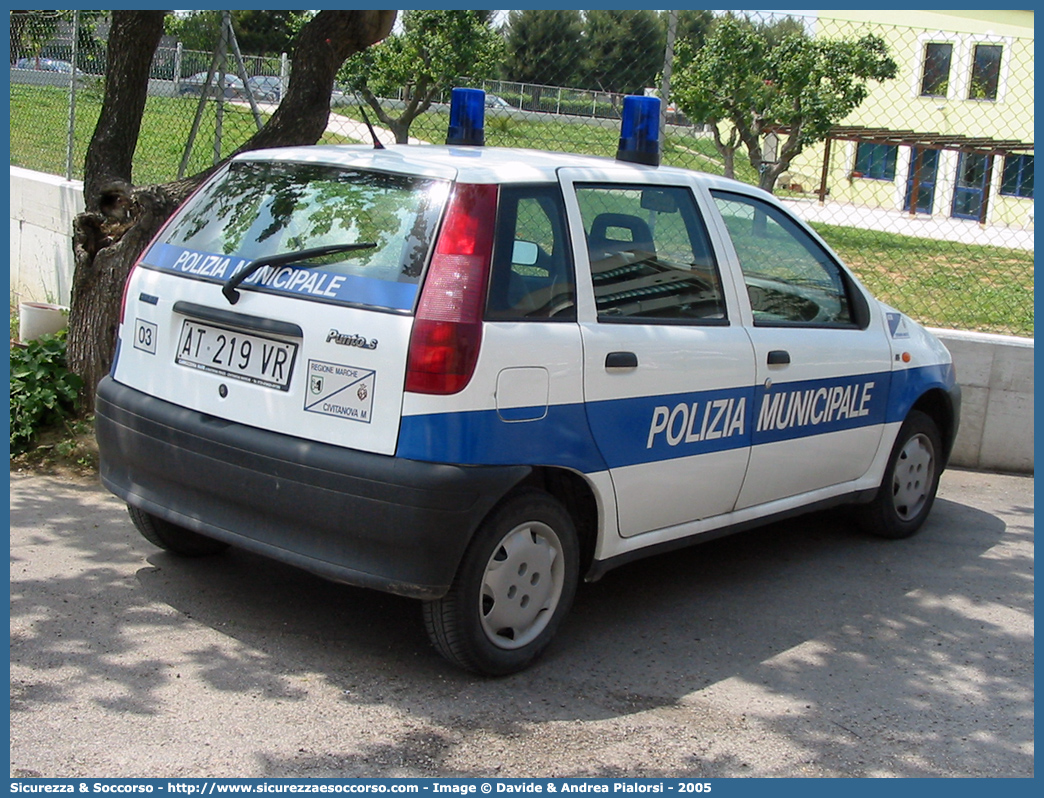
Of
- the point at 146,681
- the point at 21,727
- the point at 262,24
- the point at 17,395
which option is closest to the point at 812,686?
the point at 146,681

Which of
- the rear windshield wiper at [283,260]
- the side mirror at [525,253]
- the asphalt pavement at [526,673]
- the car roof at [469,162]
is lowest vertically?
the asphalt pavement at [526,673]

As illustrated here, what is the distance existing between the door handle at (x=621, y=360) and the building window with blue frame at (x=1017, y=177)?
20.4 m

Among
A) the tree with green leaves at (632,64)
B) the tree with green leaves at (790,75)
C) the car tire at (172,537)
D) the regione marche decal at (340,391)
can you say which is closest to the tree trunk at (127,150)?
the tree with green leaves at (632,64)

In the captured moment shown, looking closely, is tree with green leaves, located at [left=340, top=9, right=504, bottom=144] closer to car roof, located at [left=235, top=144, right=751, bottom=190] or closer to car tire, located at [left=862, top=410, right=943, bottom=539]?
car roof, located at [left=235, top=144, right=751, bottom=190]

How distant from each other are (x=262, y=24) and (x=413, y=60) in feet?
80.8

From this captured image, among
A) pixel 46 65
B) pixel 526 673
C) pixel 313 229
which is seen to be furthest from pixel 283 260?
pixel 46 65

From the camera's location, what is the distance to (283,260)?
420 centimetres

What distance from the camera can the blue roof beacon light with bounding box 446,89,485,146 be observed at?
5457mm

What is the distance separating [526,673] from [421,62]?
10.6 metres

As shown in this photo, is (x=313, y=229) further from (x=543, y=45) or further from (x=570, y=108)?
(x=543, y=45)

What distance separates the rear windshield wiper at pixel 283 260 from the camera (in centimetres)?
414

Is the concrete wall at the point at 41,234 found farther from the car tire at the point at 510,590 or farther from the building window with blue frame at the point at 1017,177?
the building window with blue frame at the point at 1017,177

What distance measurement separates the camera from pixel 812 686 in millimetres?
4449

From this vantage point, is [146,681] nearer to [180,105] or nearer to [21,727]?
[21,727]
